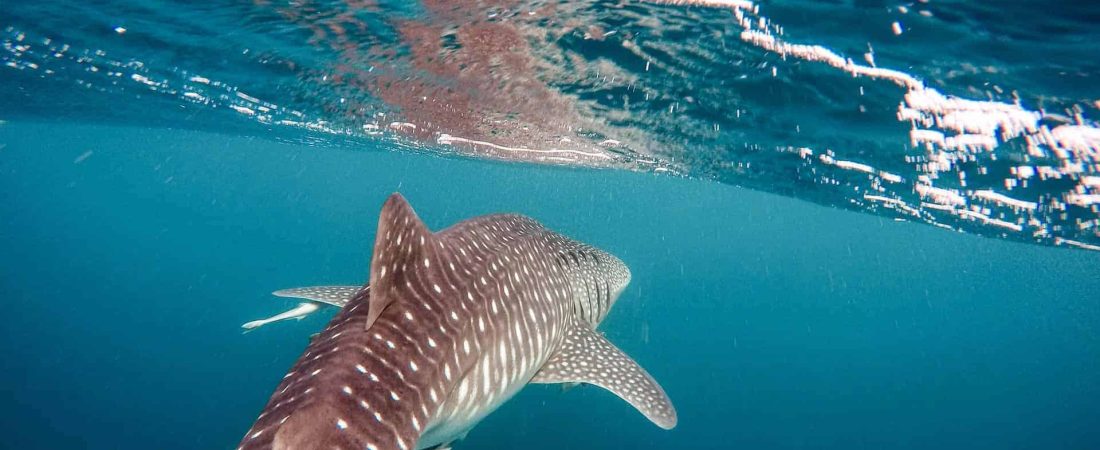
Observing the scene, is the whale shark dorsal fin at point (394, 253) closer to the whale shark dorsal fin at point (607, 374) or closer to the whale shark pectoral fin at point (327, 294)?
the whale shark pectoral fin at point (327, 294)

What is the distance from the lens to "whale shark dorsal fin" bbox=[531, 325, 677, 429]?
489 cm

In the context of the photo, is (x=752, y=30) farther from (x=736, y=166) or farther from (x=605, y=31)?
(x=736, y=166)

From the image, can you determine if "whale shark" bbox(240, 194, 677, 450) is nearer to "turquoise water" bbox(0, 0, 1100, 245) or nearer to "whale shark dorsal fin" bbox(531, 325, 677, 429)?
"whale shark dorsal fin" bbox(531, 325, 677, 429)

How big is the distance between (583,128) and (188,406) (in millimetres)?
18914

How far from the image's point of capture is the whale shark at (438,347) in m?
2.19

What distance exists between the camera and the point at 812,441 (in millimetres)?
24297

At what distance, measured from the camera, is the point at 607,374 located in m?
5.26

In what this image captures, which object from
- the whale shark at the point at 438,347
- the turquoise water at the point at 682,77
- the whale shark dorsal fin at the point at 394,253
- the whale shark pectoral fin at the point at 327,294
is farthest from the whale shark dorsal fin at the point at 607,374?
the turquoise water at the point at 682,77

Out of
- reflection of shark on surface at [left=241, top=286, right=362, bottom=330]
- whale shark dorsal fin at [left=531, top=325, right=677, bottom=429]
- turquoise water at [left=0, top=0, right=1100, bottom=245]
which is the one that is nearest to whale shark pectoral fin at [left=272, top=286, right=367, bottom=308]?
reflection of shark on surface at [left=241, top=286, right=362, bottom=330]

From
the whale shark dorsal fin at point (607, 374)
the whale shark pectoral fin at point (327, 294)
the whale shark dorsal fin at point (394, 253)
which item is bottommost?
the whale shark dorsal fin at point (607, 374)

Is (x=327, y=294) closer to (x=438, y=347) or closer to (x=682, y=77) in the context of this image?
(x=438, y=347)

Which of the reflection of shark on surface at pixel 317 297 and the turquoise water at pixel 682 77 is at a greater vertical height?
the turquoise water at pixel 682 77

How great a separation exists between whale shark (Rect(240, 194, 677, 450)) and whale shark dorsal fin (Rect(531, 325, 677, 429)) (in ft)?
0.04

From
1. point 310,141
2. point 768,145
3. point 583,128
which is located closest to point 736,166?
point 768,145
